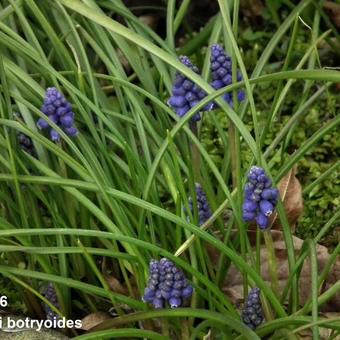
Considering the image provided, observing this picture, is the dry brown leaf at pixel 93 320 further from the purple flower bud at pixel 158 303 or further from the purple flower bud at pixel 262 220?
the purple flower bud at pixel 262 220

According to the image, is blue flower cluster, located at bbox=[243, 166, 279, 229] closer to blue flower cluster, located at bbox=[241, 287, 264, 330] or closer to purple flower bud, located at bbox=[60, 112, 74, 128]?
blue flower cluster, located at bbox=[241, 287, 264, 330]

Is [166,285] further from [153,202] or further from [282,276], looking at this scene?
[282,276]

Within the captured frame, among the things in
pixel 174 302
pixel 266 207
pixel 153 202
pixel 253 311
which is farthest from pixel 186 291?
pixel 153 202

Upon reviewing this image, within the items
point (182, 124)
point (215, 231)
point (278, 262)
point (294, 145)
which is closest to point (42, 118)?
point (182, 124)

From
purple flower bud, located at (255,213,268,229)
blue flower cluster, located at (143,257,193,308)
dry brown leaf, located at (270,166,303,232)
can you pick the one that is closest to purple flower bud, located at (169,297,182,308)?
blue flower cluster, located at (143,257,193,308)

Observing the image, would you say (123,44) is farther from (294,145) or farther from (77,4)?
(294,145)

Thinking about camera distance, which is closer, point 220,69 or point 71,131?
point 220,69
